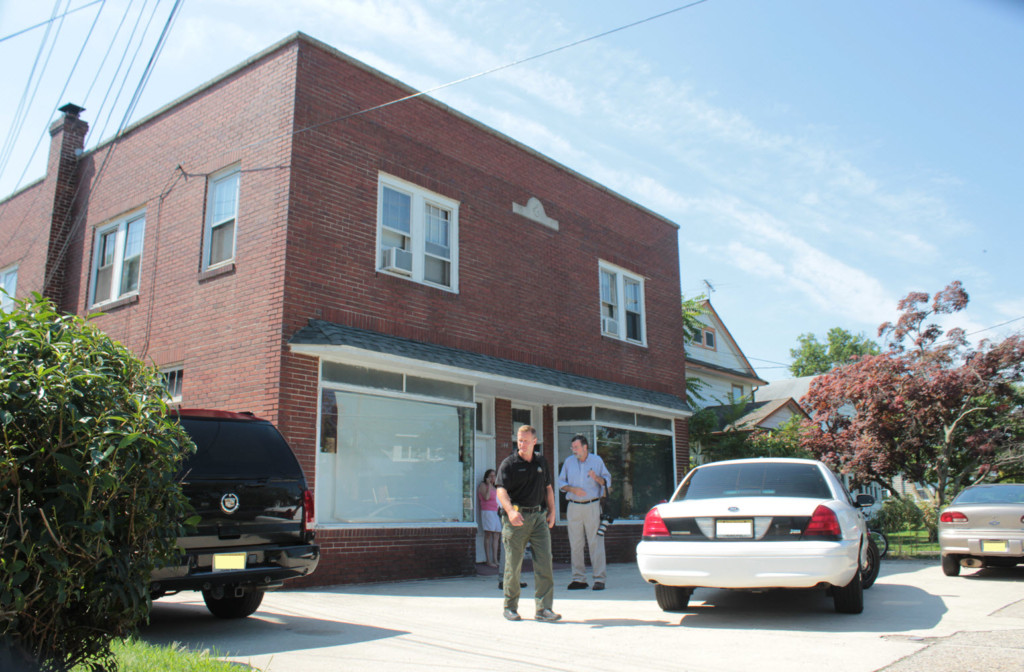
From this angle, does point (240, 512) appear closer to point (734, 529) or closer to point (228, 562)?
point (228, 562)

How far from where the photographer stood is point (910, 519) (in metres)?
25.8

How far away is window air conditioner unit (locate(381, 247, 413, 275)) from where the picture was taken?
1230 centimetres

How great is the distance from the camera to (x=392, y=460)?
11.6 metres

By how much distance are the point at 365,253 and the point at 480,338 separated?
2.57 m

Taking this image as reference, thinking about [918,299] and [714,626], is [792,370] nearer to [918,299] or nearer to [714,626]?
[918,299]

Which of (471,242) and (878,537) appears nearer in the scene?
(878,537)

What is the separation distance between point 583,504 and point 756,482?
266 cm

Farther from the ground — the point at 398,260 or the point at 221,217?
the point at 221,217

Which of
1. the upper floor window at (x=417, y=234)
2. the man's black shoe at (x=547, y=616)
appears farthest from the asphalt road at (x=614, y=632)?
the upper floor window at (x=417, y=234)

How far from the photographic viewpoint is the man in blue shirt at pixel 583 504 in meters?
9.88

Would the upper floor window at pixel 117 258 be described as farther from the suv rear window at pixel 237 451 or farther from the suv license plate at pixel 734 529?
the suv license plate at pixel 734 529

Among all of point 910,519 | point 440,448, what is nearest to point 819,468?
point 440,448

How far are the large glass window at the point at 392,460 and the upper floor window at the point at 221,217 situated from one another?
296 cm

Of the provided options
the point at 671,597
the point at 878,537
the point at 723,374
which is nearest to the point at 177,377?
the point at 671,597
